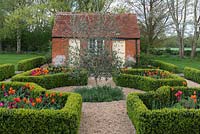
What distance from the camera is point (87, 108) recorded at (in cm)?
890

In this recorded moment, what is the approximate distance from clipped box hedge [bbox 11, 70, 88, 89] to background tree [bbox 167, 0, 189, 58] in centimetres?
2281

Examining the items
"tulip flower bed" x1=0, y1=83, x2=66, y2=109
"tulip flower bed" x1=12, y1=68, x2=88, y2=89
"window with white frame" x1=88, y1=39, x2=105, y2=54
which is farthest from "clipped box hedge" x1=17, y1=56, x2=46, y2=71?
"tulip flower bed" x1=0, y1=83, x2=66, y2=109

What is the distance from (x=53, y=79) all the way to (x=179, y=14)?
25920 millimetres

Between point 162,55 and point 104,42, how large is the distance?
88.5ft

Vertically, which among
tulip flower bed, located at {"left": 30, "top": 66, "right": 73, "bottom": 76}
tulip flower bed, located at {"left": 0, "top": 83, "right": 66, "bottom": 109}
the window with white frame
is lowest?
tulip flower bed, located at {"left": 0, "top": 83, "right": 66, "bottom": 109}

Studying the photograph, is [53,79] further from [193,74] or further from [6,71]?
[193,74]

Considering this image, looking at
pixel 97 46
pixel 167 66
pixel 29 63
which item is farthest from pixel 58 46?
pixel 97 46

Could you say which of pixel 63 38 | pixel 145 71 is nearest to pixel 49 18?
pixel 63 38

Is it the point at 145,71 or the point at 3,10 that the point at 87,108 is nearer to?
the point at 145,71

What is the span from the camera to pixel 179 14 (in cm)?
3494

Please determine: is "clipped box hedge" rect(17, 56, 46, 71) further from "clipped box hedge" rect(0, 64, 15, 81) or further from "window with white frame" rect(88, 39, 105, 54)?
"window with white frame" rect(88, 39, 105, 54)

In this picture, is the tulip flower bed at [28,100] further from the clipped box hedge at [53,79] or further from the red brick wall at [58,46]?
the red brick wall at [58,46]

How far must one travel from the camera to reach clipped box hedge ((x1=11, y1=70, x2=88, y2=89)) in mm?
11787

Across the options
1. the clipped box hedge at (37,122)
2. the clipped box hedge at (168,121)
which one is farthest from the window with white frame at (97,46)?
the clipped box hedge at (37,122)
